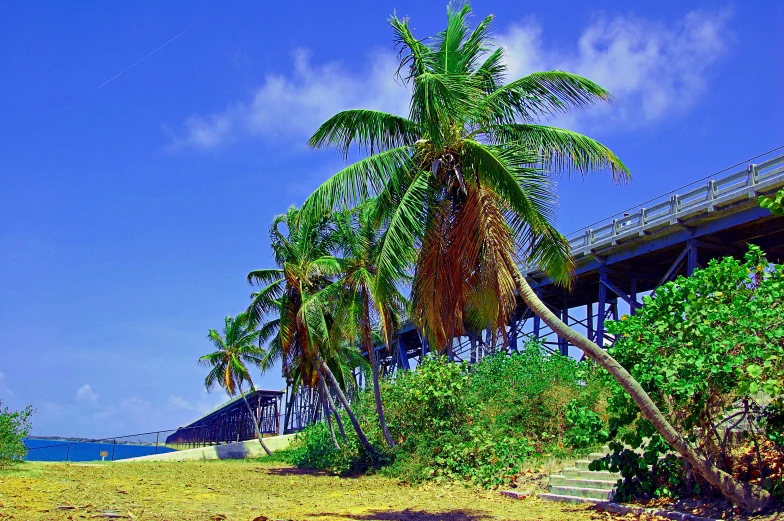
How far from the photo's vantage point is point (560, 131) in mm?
11906

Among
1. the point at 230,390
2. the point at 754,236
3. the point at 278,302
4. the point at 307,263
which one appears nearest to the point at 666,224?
the point at 754,236

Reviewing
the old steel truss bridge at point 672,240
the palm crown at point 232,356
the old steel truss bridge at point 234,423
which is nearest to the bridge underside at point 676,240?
the old steel truss bridge at point 672,240

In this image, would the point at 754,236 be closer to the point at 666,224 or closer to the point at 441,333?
the point at 666,224

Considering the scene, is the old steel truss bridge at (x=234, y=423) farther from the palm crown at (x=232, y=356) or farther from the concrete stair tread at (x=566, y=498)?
the concrete stair tread at (x=566, y=498)

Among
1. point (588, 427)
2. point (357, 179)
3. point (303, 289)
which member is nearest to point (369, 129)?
point (357, 179)

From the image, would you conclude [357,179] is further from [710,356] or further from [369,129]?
[710,356]

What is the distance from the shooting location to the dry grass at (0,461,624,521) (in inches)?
419

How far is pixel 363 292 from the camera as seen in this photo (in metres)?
21.2

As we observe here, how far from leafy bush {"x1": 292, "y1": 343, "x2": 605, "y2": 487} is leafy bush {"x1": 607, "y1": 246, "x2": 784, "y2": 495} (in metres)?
5.03

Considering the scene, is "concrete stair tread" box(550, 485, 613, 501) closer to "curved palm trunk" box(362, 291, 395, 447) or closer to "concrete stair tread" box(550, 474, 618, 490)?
"concrete stair tread" box(550, 474, 618, 490)

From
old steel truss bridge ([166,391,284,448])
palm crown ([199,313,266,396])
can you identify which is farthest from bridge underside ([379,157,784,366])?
old steel truss bridge ([166,391,284,448])

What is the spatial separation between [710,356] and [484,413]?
998 cm

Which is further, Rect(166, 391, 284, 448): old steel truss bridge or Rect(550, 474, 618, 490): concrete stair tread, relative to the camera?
Rect(166, 391, 284, 448): old steel truss bridge

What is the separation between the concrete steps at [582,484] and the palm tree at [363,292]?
7629 mm
